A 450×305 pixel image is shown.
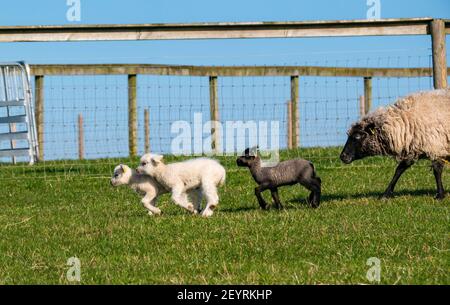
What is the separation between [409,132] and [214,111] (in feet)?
21.7

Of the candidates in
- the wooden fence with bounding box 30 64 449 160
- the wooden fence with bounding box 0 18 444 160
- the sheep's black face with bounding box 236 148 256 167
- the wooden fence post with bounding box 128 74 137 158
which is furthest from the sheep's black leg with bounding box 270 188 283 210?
the wooden fence post with bounding box 128 74 137 158

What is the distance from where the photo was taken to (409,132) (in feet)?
36.1

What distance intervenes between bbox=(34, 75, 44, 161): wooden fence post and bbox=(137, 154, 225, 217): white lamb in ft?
25.1

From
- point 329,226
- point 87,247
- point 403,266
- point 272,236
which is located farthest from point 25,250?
point 403,266

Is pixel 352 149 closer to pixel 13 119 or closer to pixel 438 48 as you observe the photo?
pixel 438 48

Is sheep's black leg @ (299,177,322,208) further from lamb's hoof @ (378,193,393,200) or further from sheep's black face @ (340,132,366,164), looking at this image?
sheep's black face @ (340,132,366,164)

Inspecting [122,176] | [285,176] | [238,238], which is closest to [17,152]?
[122,176]

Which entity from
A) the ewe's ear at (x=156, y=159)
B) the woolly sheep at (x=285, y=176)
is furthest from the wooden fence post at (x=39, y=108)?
the woolly sheep at (x=285, y=176)

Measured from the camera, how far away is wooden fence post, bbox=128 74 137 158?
17047mm

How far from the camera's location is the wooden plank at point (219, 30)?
14.1m

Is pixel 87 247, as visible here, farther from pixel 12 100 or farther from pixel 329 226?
pixel 12 100

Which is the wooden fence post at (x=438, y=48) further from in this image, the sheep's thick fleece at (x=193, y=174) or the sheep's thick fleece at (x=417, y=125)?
the sheep's thick fleece at (x=193, y=174)

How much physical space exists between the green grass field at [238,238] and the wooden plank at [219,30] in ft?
7.94

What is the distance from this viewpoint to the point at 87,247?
335 inches
